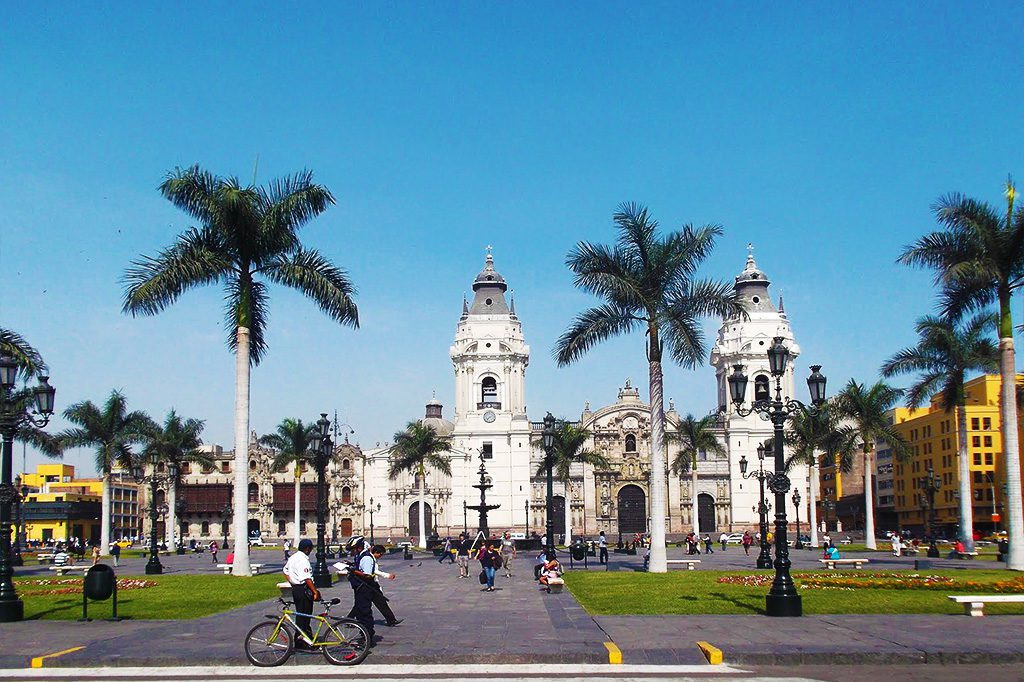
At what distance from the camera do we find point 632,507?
316 feet

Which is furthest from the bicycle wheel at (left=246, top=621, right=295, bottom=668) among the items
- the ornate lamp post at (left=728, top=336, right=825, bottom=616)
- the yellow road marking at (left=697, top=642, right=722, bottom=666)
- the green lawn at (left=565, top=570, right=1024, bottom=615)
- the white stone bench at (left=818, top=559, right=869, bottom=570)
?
the white stone bench at (left=818, top=559, right=869, bottom=570)

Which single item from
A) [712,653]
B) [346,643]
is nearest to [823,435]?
[712,653]

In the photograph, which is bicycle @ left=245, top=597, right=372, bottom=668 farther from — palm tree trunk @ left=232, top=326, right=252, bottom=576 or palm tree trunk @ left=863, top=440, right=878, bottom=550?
palm tree trunk @ left=863, top=440, right=878, bottom=550

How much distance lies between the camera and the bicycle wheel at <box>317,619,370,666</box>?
14648 mm

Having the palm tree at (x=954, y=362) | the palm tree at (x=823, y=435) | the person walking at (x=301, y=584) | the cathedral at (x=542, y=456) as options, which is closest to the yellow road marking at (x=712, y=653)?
the person walking at (x=301, y=584)

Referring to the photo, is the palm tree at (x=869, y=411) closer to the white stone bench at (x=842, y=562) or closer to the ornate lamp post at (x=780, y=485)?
the white stone bench at (x=842, y=562)

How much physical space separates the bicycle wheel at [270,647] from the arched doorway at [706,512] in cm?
8373

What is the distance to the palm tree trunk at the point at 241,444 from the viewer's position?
1316 inches

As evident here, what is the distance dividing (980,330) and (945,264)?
41.2 ft

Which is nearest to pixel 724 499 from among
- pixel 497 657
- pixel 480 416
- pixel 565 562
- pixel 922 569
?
pixel 480 416

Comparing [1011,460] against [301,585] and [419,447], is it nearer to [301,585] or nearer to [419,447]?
[301,585]

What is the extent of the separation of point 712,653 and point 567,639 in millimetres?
2764

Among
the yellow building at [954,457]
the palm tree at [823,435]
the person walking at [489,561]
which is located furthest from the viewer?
the yellow building at [954,457]

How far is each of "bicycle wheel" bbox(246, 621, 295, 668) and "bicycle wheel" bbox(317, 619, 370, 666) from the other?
0.45 metres
